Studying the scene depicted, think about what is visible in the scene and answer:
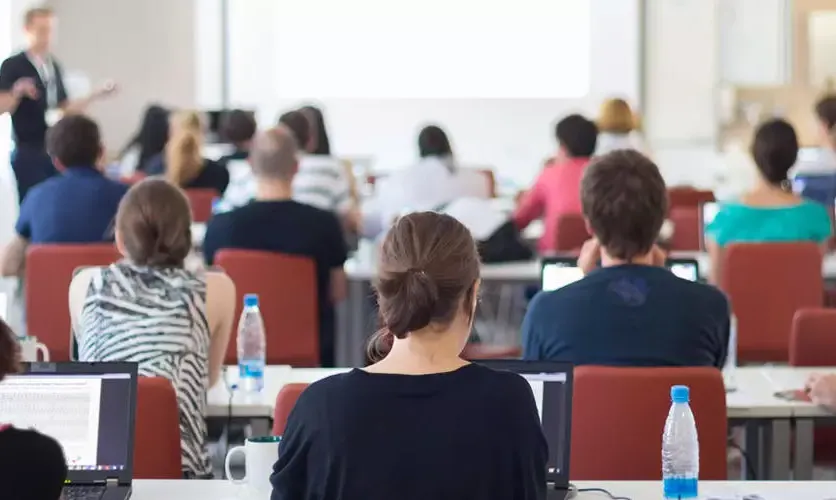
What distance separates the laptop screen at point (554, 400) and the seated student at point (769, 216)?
3.09 metres

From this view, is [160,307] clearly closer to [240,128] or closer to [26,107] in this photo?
[240,128]

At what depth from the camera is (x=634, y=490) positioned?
9.71 ft

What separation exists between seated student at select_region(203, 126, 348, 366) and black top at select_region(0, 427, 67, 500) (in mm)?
3345

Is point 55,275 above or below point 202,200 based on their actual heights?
below

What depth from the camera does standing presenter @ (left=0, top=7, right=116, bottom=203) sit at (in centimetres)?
841

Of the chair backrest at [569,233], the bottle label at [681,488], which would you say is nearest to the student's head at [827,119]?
the chair backrest at [569,233]

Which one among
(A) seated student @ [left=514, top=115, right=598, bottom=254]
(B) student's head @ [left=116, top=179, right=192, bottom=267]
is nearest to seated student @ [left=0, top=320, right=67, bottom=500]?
(B) student's head @ [left=116, top=179, right=192, bottom=267]

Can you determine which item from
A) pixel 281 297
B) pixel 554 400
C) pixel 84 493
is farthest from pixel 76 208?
pixel 554 400

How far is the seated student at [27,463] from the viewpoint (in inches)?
84.2

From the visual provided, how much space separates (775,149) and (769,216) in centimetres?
31

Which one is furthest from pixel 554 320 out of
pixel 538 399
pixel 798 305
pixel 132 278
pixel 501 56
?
pixel 501 56

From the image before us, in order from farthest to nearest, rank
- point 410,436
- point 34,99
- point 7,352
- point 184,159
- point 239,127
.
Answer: point 34,99, point 239,127, point 184,159, point 410,436, point 7,352

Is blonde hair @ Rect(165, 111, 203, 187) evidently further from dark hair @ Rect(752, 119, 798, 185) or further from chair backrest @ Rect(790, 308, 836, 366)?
chair backrest @ Rect(790, 308, 836, 366)

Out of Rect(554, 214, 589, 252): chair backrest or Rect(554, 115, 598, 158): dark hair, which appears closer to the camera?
Rect(554, 214, 589, 252): chair backrest
